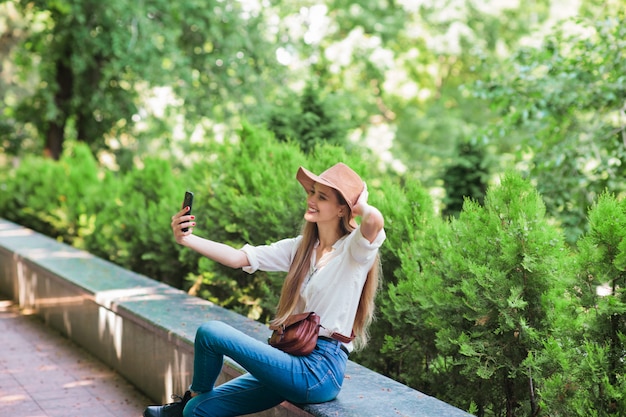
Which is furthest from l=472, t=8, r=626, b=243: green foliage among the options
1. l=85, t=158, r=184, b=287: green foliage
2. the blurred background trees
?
l=85, t=158, r=184, b=287: green foliage

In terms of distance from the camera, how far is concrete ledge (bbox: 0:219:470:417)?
12.5 feet

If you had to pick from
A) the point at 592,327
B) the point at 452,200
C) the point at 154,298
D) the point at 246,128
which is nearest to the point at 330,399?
the point at 592,327

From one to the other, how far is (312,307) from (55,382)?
3021 millimetres

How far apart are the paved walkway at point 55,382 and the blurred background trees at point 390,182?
120 cm

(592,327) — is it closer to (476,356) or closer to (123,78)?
(476,356)

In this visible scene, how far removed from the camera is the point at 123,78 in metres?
16.6

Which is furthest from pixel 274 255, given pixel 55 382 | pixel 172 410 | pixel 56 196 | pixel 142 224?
pixel 56 196

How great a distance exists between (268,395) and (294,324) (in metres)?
0.42

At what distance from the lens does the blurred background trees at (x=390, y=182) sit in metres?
3.98

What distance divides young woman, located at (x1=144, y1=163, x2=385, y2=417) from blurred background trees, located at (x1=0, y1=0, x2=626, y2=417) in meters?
0.77

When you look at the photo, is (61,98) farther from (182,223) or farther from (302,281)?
(302,281)

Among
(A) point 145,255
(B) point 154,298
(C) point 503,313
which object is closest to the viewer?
(C) point 503,313

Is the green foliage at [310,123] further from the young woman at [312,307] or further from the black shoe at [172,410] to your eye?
the black shoe at [172,410]

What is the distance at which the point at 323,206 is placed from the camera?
3814 millimetres
